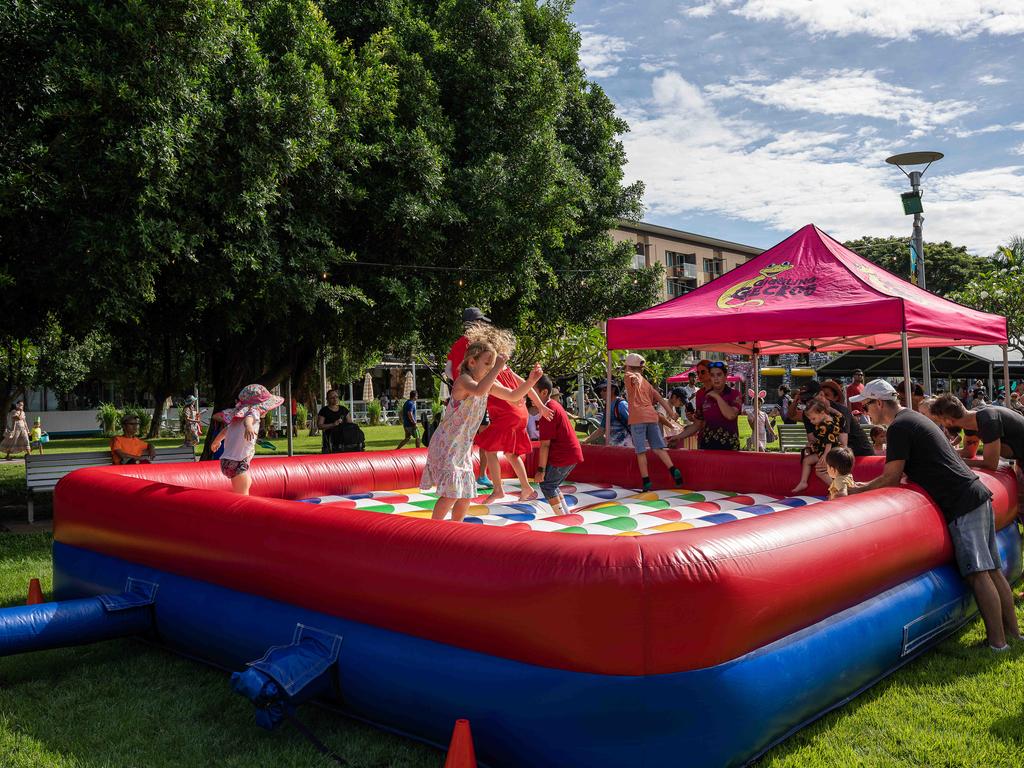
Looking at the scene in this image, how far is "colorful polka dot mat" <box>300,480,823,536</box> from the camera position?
6.18 meters

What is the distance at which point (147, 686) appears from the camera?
14.3 ft

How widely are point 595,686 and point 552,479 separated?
3964 mm

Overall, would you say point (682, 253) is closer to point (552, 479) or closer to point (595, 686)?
point (552, 479)

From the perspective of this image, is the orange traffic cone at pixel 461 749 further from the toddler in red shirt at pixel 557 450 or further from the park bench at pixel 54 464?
the park bench at pixel 54 464

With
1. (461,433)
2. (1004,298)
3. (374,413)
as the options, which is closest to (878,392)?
(461,433)

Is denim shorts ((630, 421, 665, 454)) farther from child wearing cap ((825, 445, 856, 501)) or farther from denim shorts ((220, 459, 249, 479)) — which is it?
denim shorts ((220, 459, 249, 479))

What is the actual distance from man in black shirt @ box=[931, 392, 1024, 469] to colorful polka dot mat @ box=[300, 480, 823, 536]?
4.62 feet

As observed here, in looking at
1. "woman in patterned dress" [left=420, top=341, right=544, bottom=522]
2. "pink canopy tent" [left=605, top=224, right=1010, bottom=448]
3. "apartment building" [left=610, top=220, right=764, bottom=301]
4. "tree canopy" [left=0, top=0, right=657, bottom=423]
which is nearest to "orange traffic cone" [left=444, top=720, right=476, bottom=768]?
"woman in patterned dress" [left=420, top=341, right=544, bottom=522]

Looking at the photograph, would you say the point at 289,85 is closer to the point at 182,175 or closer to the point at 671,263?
the point at 182,175

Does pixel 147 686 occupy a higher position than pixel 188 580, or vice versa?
pixel 188 580

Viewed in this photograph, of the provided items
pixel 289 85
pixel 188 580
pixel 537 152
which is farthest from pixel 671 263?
pixel 188 580

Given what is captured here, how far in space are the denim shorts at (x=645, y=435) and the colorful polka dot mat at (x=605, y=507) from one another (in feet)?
1.43

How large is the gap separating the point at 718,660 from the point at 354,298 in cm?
839

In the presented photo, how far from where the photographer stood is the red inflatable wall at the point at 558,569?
3.06 meters
